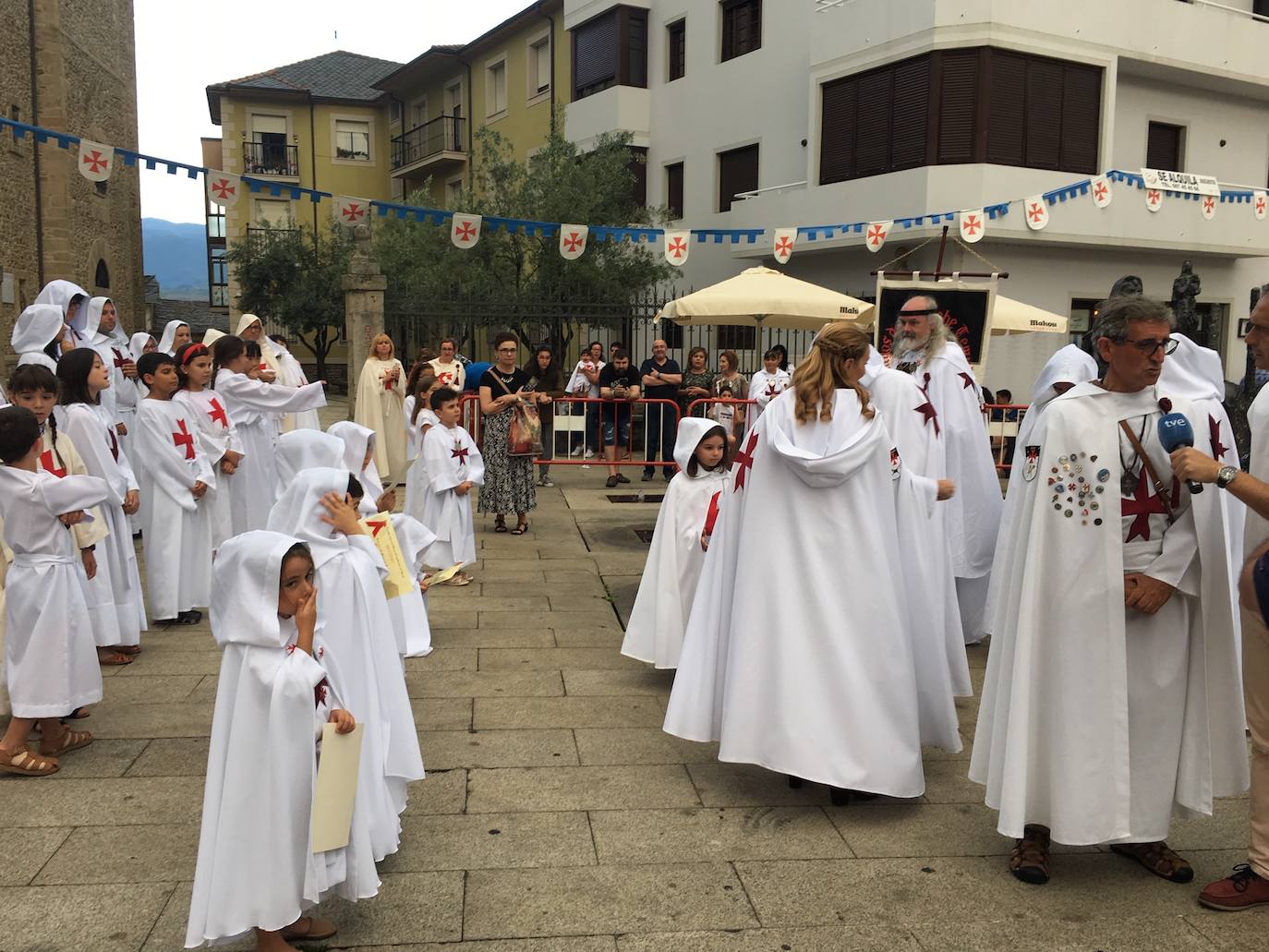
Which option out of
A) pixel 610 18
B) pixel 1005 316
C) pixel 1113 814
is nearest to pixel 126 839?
pixel 1113 814

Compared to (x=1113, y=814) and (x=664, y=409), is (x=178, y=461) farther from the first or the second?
(x=664, y=409)

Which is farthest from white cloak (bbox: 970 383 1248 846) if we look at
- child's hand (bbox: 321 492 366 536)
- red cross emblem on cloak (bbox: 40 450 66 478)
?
red cross emblem on cloak (bbox: 40 450 66 478)

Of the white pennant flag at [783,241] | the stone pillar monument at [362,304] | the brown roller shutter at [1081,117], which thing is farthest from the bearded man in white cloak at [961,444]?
the brown roller shutter at [1081,117]

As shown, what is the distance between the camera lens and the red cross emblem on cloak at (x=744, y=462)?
4.54m

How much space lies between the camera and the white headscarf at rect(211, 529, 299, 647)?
2.97m

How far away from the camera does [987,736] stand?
3.93 metres

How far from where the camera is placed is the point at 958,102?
1825 cm

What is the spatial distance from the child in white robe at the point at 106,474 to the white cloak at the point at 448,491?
2.26m

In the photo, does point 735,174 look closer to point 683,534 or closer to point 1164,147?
point 1164,147

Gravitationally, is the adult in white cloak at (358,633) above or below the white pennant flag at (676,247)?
below

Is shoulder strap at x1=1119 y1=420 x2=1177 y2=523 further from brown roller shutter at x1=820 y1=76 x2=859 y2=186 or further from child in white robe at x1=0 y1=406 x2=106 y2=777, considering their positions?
brown roller shutter at x1=820 y1=76 x2=859 y2=186

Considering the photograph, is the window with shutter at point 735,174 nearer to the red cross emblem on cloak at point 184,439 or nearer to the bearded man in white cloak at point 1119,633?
the red cross emblem on cloak at point 184,439

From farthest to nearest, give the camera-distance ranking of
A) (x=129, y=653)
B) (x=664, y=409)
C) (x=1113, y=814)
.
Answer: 1. (x=664, y=409)
2. (x=129, y=653)
3. (x=1113, y=814)

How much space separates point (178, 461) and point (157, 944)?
428 cm
